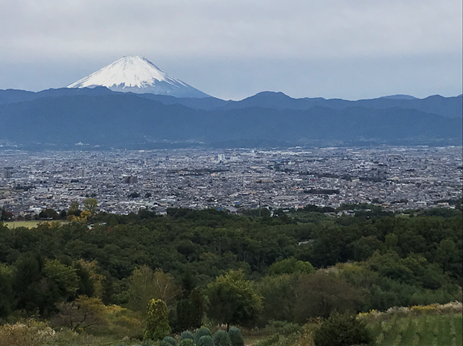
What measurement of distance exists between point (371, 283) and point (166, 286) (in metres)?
7.65

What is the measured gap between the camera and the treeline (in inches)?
587

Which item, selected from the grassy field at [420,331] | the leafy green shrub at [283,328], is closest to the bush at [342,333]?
the grassy field at [420,331]

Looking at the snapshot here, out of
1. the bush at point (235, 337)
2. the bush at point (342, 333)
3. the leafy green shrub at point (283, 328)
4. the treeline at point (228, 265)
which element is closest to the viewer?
the bush at point (342, 333)

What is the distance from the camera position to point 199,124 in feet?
559

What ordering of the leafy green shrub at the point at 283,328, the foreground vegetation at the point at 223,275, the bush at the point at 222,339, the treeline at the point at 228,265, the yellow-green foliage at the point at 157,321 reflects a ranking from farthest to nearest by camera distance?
1. the treeline at the point at 228,265
2. the foreground vegetation at the point at 223,275
3. the leafy green shrub at the point at 283,328
4. the yellow-green foliage at the point at 157,321
5. the bush at the point at 222,339

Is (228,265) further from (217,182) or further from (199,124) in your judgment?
(199,124)

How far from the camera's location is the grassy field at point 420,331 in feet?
37.3

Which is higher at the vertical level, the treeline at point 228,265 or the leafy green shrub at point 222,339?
the leafy green shrub at point 222,339

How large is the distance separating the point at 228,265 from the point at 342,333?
1647cm

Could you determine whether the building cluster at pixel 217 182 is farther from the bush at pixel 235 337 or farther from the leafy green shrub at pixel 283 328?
the bush at pixel 235 337

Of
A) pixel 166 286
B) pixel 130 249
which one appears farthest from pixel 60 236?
pixel 166 286

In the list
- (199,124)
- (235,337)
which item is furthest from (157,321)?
(199,124)

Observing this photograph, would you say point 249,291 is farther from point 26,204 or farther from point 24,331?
point 26,204

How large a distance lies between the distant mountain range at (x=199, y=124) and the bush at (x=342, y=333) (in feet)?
341
